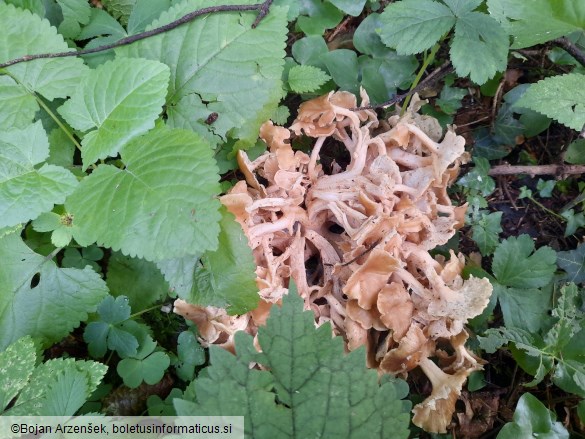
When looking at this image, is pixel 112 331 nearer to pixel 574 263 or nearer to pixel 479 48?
pixel 479 48

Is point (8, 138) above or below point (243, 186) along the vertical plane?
above

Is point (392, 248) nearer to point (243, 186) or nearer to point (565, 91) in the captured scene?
point (243, 186)

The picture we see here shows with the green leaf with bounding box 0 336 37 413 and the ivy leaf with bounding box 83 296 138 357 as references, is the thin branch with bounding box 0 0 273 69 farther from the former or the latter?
the green leaf with bounding box 0 336 37 413

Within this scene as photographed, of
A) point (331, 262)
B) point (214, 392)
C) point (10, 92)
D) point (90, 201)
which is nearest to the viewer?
point (214, 392)

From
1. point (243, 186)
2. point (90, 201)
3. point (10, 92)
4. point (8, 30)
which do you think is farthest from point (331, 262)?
point (8, 30)

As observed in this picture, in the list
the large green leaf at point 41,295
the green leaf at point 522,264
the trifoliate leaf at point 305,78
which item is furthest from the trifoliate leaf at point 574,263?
the large green leaf at point 41,295

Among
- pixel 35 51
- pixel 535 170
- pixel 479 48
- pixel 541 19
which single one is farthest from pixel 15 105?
pixel 535 170

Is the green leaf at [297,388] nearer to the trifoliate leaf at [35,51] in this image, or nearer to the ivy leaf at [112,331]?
the ivy leaf at [112,331]

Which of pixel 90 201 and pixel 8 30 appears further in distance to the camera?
pixel 8 30
